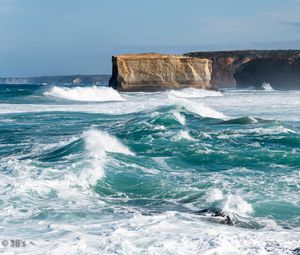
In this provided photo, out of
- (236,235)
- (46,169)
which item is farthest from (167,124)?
(236,235)

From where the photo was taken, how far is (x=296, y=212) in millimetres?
9180

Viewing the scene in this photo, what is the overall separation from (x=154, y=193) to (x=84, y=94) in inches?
1859

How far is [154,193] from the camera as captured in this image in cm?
1051

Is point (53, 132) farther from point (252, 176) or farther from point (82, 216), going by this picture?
point (82, 216)

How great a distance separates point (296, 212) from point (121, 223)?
2.74 metres

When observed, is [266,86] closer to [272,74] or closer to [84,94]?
[272,74]

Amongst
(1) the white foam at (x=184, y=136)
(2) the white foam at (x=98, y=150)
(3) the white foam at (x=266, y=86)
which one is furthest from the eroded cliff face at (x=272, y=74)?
(2) the white foam at (x=98, y=150)

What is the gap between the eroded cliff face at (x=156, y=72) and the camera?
211 ft

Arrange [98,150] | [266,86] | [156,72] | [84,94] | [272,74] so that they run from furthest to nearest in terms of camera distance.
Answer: [272,74]
[266,86]
[156,72]
[84,94]
[98,150]

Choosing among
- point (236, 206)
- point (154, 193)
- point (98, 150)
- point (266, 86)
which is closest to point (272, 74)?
point (266, 86)

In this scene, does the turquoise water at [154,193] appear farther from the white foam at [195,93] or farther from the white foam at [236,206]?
the white foam at [195,93]

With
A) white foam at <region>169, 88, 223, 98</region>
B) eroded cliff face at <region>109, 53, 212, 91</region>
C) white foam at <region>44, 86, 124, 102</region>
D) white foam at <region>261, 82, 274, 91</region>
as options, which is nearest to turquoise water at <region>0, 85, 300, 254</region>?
white foam at <region>44, 86, 124, 102</region>

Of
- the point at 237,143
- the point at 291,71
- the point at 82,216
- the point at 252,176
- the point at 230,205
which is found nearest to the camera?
the point at 82,216

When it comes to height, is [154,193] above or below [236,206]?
below
